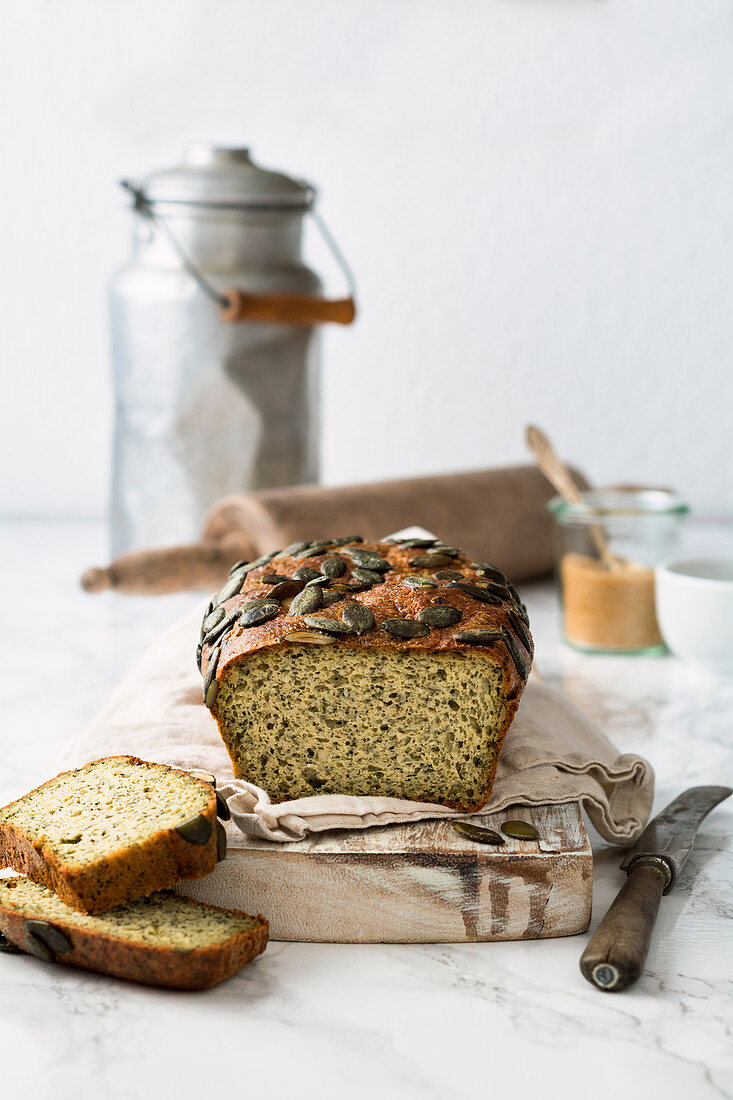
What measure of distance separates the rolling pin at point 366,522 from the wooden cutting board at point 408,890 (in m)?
1.08

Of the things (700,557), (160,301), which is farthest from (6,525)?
(700,557)

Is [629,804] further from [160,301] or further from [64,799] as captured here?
[160,301]

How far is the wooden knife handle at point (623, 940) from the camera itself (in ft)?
3.43

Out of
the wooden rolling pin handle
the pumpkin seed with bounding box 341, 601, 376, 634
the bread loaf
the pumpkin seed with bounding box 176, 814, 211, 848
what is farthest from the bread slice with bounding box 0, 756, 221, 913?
the wooden rolling pin handle

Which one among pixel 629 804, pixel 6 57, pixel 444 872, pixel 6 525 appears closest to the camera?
pixel 444 872

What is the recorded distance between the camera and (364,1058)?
0.97 metres

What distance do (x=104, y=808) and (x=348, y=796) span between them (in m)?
0.24

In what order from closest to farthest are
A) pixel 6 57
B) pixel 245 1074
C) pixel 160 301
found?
pixel 245 1074 → pixel 160 301 → pixel 6 57

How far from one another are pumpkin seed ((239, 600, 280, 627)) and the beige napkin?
0.54ft

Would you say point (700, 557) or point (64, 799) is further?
point (700, 557)

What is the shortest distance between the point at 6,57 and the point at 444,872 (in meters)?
2.45

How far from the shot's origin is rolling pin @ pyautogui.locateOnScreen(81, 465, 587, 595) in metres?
2.19

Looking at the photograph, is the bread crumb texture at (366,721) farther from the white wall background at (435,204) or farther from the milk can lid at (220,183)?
the white wall background at (435,204)

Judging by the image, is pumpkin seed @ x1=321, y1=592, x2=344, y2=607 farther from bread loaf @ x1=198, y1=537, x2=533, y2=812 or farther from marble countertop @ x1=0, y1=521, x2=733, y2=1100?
marble countertop @ x1=0, y1=521, x2=733, y2=1100
